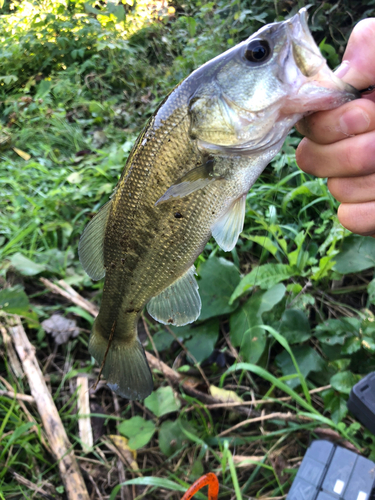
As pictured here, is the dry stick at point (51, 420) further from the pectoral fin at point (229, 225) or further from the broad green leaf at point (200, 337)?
the pectoral fin at point (229, 225)

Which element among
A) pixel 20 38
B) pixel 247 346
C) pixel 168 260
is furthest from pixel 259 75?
pixel 20 38

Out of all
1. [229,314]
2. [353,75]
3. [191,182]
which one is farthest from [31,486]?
[353,75]

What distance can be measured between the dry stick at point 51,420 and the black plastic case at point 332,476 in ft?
3.53

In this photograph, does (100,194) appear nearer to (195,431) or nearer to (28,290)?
(28,290)

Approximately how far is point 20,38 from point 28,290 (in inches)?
228

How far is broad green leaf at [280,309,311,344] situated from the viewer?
6.41 ft

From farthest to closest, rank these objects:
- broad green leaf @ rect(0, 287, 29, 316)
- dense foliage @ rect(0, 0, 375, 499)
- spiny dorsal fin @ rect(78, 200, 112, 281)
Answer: broad green leaf @ rect(0, 287, 29, 316) → dense foliage @ rect(0, 0, 375, 499) → spiny dorsal fin @ rect(78, 200, 112, 281)

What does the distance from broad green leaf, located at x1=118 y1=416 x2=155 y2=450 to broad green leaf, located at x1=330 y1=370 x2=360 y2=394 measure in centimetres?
99

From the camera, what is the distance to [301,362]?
6.31ft

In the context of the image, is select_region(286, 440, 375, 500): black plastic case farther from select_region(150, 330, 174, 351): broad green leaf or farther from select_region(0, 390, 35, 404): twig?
select_region(0, 390, 35, 404): twig

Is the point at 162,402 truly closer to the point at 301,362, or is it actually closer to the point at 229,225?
the point at 301,362

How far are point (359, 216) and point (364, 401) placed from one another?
3.00 ft

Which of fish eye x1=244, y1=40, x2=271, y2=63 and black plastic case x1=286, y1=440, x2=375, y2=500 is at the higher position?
fish eye x1=244, y1=40, x2=271, y2=63

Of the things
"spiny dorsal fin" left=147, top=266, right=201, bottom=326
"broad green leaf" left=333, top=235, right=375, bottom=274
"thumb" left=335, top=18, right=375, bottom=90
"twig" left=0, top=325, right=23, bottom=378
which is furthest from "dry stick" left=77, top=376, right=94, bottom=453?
"thumb" left=335, top=18, right=375, bottom=90
